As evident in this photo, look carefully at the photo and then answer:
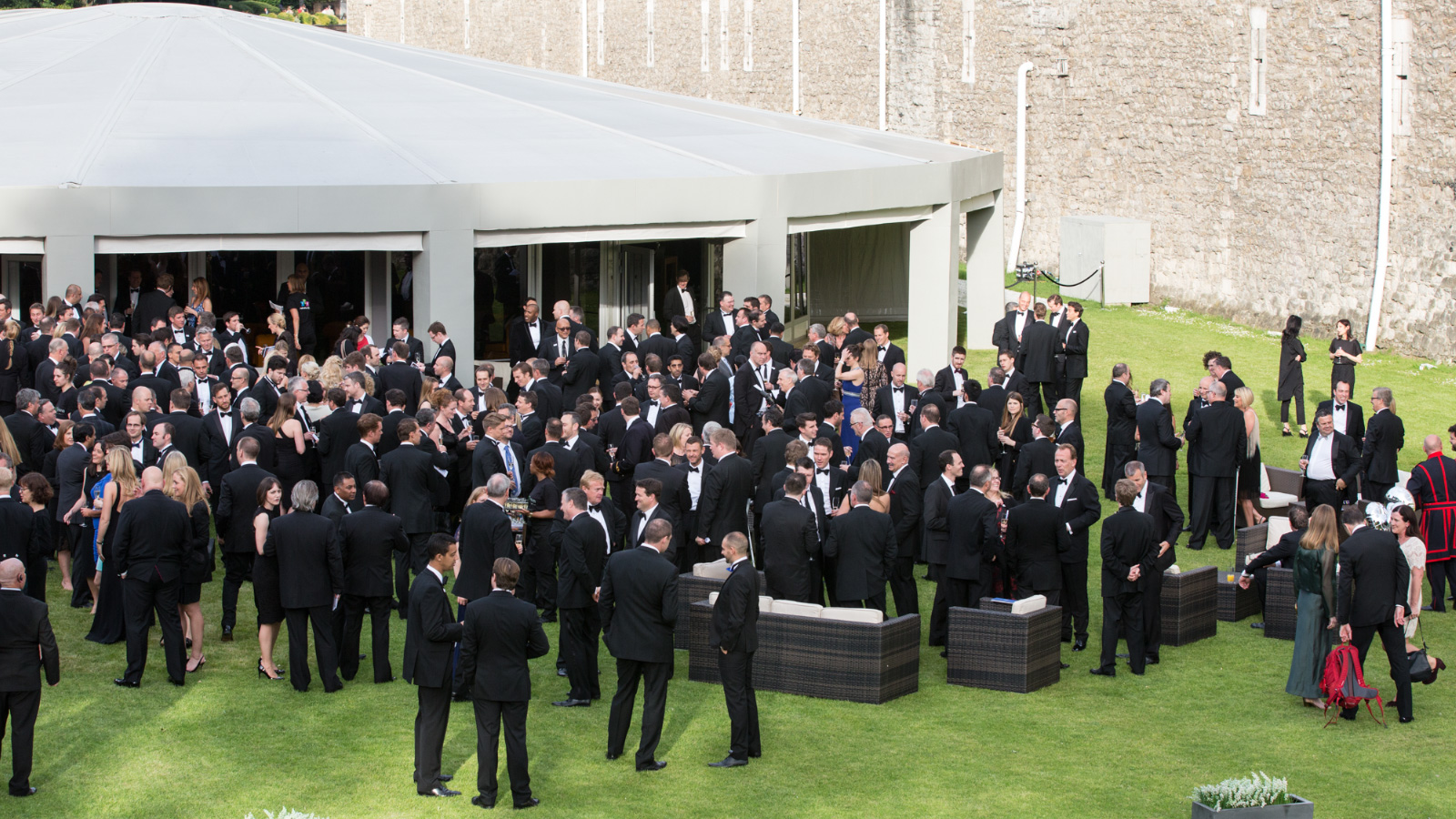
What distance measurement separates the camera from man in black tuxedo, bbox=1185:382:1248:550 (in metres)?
13.0

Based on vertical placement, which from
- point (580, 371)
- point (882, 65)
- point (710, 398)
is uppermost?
point (882, 65)

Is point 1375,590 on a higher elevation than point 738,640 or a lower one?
higher

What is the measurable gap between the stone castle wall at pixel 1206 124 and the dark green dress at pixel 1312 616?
1318 cm

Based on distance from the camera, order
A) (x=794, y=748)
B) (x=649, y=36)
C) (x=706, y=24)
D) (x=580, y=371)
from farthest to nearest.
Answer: (x=649, y=36), (x=706, y=24), (x=580, y=371), (x=794, y=748)

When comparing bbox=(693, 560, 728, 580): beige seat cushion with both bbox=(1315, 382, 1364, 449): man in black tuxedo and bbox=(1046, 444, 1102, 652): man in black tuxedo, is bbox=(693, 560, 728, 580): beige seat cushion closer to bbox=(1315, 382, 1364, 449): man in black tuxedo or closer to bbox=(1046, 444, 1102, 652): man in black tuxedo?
bbox=(1046, 444, 1102, 652): man in black tuxedo

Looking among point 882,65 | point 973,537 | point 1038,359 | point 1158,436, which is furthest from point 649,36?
point 973,537

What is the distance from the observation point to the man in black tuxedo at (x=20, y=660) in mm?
8047

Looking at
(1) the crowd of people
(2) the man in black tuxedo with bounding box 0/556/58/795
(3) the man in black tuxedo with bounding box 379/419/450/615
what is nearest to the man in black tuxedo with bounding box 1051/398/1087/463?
(1) the crowd of people

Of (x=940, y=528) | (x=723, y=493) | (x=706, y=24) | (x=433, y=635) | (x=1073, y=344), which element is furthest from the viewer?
A: (x=706, y=24)

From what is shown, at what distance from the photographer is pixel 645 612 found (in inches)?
335

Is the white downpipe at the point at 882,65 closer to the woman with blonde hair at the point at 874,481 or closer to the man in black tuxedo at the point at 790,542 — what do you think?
the woman with blonde hair at the point at 874,481

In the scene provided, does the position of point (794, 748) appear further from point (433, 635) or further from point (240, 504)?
point (240, 504)

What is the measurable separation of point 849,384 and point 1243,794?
7.87 meters

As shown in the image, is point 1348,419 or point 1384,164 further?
point 1384,164
